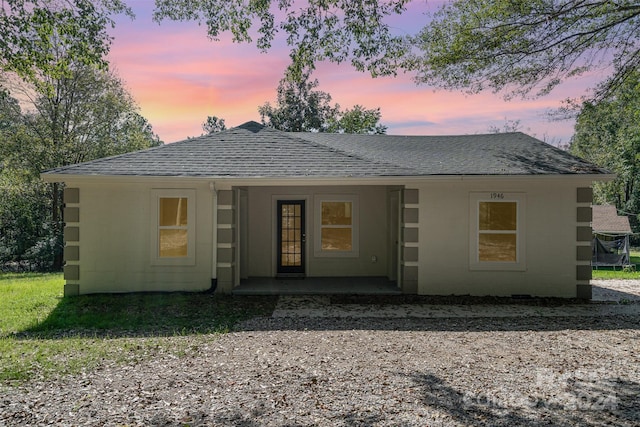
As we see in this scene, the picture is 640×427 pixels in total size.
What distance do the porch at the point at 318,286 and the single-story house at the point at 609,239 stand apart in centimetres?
1751

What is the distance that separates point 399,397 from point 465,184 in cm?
625

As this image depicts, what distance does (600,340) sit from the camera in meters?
6.52

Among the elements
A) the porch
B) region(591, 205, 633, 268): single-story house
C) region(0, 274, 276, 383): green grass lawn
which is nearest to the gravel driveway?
region(0, 274, 276, 383): green grass lawn

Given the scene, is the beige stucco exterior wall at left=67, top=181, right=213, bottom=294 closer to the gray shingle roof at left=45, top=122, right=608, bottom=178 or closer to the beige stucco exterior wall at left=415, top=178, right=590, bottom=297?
the gray shingle roof at left=45, top=122, right=608, bottom=178

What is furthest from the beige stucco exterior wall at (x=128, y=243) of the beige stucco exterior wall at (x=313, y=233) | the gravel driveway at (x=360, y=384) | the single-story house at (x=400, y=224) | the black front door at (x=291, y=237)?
the gravel driveway at (x=360, y=384)

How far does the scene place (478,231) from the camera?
32.0 feet

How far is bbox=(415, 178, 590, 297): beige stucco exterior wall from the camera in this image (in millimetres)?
9672

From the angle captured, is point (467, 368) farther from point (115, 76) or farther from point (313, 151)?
point (115, 76)

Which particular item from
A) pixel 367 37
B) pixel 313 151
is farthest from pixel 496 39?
pixel 313 151

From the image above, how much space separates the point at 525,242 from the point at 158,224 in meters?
7.69

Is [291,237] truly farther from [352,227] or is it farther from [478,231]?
[478,231]

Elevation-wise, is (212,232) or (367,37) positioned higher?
(367,37)

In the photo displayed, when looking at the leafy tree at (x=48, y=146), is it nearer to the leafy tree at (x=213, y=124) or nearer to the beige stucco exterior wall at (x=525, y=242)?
the beige stucco exterior wall at (x=525, y=242)

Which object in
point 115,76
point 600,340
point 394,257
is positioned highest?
point 115,76
